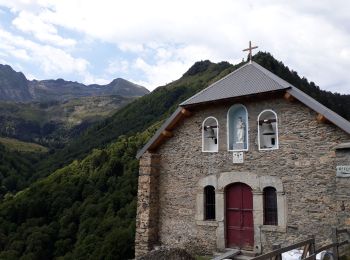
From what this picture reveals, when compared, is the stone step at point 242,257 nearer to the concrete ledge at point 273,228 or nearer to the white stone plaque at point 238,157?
the concrete ledge at point 273,228

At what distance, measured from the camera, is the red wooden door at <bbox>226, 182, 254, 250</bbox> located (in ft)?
40.8

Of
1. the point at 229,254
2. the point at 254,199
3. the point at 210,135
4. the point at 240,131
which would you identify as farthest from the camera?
the point at 210,135

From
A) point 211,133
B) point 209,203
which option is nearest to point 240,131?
point 211,133

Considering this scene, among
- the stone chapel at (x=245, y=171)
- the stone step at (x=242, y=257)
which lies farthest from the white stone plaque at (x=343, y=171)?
the stone step at (x=242, y=257)

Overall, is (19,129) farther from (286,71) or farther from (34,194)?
(286,71)

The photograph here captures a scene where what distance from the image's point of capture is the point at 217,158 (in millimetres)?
13242

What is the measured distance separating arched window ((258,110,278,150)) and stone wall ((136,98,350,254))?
0.16m

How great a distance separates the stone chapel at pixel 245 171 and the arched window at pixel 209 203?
3cm

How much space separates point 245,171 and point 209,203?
185 centimetres

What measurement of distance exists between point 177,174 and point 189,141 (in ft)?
4.18

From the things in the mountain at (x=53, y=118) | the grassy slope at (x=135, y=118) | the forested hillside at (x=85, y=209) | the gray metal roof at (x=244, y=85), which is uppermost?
the mountain at (x=53, y=118)

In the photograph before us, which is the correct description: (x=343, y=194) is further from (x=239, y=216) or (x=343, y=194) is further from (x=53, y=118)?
(x=53, y=118)

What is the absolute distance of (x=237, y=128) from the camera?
512 inches

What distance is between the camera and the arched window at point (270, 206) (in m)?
12.0
